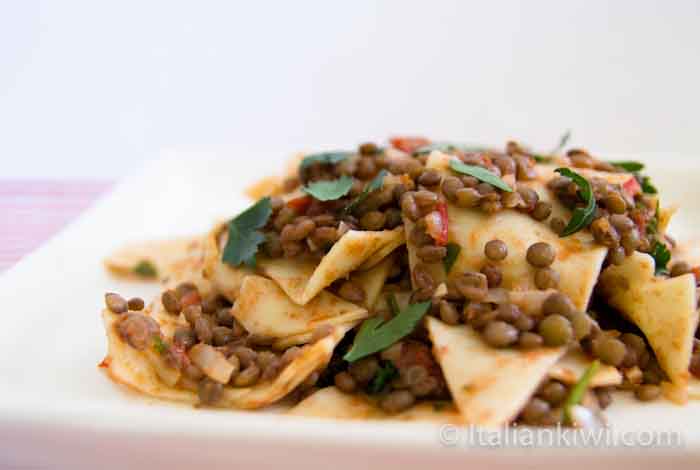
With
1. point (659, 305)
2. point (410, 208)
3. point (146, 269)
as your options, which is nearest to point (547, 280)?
point (659, 305)

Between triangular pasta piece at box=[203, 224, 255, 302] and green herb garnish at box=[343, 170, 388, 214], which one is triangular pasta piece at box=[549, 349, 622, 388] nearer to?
green herb garnish at box=[343, 170, 388, 214]

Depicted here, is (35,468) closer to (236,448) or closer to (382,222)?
(236,448)

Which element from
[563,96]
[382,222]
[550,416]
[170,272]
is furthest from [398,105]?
[550,416]

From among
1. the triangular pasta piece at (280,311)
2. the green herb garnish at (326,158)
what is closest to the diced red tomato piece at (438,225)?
the triangular pasta piece at (280,311)

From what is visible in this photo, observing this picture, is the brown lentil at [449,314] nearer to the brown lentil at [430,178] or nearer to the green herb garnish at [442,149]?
the brown lentil at [430,178]

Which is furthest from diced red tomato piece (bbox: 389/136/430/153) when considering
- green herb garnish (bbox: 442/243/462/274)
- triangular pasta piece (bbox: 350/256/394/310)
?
green herb garnish (bbox: 442/243/462/274)

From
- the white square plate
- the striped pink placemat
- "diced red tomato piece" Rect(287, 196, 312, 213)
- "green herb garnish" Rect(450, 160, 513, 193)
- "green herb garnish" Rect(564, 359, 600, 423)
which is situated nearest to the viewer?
the white square plate

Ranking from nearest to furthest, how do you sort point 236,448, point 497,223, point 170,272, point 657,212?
point 236,448 < point 497,223 < point 657,212 < point 170,272
